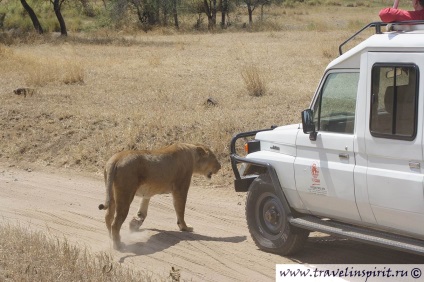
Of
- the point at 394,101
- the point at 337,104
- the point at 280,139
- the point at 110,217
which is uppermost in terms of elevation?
the point at 394,101

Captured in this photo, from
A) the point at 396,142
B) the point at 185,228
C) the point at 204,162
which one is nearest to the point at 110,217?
the point at 185,228

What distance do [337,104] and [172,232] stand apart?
2972mm

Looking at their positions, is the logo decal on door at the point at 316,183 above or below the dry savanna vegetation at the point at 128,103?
above

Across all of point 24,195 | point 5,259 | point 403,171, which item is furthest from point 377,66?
point 24,195

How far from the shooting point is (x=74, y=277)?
7012 millimetres

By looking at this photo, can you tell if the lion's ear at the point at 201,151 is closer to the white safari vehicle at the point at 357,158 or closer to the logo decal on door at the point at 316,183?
the white safari vehicle at the point at 357,158

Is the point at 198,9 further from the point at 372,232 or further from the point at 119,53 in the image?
the point at 372,232

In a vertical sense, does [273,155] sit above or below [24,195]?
above

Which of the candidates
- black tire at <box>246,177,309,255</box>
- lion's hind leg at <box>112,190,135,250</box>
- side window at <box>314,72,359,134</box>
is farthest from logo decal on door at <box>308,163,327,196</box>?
lion's hind leg at <box>112,190,135,250</box>

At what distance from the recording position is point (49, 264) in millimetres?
7320

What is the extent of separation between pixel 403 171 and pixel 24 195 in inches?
265

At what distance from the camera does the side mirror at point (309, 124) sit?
7.63m

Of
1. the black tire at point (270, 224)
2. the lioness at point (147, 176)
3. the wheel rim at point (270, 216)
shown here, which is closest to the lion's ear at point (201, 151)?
the lioness at point (147, 176)

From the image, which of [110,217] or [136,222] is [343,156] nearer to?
[110,217]
